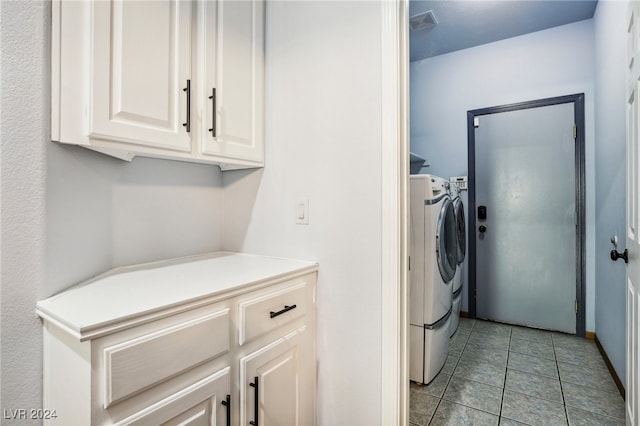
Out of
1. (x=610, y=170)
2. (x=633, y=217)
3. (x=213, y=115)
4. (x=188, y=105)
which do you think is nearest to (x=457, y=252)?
(x=610, y=170)

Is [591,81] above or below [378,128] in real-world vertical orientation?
above

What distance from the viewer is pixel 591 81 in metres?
2.69

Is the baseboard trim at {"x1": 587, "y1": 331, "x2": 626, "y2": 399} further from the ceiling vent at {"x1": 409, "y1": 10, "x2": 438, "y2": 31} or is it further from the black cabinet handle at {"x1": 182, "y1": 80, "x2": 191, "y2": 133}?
the ceiling vent at {"x1": 409, "y1": 10, "x2": 438, "y2": 31}

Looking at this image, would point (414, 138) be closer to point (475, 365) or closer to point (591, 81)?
point (591, 81)

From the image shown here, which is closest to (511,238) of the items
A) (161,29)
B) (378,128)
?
(378,128)

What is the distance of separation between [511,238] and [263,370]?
278 cm

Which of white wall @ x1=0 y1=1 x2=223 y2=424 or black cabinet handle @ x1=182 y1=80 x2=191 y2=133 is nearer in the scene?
white wall @ x1=0 y1=1 x2=223 y2=424

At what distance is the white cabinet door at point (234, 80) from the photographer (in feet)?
4.12

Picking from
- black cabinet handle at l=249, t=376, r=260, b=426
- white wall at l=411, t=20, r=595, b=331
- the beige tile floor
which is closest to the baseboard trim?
the beige tile floor

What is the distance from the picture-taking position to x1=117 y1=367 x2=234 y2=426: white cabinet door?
79 centimetres

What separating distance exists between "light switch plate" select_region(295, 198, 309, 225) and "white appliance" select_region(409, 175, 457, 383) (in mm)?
901

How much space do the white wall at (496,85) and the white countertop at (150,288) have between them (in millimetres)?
2598

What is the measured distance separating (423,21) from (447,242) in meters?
1.89

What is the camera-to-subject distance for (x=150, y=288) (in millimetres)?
961
